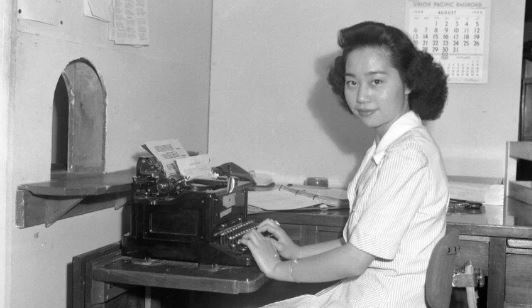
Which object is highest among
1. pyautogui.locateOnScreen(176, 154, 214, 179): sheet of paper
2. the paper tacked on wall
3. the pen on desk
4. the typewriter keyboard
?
the paper tacked on wall

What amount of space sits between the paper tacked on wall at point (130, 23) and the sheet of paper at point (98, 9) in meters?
0.04

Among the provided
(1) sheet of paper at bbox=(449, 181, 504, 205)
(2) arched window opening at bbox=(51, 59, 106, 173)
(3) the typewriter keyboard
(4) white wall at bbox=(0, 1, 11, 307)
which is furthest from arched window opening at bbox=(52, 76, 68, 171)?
(1) sheet of paper at bbox=(449, 181, 504, 205)

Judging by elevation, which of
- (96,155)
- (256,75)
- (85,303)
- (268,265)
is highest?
(256,75)

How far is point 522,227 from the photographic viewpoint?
1.89 metres

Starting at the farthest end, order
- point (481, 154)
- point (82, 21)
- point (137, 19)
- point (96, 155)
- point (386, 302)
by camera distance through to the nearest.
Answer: point (481, 154) → point (137, 19) → point (96, 155) → point (82, 21) → point (386, 302)

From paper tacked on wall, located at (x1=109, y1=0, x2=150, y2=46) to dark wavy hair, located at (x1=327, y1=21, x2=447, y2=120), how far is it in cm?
73

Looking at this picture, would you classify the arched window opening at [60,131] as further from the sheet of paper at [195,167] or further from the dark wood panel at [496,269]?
the dark wood panel at [496,269]

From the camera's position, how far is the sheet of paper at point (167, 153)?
70.9 inches

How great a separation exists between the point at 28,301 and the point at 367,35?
1.15m

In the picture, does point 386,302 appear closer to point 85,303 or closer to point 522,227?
point 522,227

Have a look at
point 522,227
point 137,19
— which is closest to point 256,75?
point 137,19

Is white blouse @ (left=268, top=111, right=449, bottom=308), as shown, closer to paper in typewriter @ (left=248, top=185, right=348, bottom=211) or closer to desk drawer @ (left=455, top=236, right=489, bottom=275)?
desk drawer @ (left=455, top=236, right=489, bottom=275)

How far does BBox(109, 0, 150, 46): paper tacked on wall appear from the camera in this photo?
6.75ft

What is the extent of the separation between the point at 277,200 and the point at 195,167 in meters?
0.49
